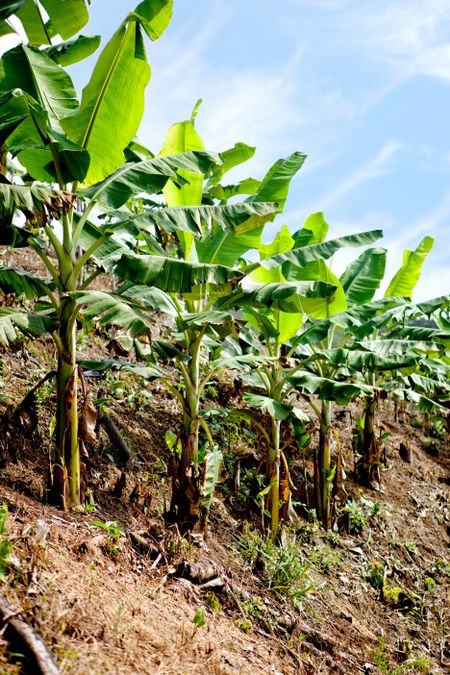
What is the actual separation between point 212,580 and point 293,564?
4.29 feet

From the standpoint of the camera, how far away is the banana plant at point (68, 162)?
4043 mm

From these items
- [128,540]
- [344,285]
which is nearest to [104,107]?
[128,540]

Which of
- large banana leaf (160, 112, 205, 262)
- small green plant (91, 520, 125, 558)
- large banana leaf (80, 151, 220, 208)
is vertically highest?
large banana leaf (160, 112, 205, 262)

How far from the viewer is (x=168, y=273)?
4.30 meters

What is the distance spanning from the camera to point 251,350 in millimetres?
7215

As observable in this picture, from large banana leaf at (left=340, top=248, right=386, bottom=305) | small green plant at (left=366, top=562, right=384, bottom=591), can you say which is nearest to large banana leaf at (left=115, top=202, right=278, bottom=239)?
large banana leaf at (left=340, top=248, right=386, bottom=305)

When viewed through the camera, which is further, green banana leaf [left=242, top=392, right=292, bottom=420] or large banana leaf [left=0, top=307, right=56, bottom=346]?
green banana leaf [left=242, top=392, right=292, bottom=420]

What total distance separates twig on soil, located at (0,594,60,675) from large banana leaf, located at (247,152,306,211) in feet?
15.7

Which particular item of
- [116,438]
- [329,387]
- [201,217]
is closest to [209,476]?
[116,438]

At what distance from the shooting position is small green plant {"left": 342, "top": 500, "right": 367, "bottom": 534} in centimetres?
742

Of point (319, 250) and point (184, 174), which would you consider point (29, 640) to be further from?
point (184, 174)

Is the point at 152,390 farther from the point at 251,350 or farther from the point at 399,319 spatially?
the point at 399,319

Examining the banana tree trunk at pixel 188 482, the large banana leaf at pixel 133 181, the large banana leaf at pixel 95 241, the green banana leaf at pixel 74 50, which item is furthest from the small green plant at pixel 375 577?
the green banana leaf at pixel 74 50

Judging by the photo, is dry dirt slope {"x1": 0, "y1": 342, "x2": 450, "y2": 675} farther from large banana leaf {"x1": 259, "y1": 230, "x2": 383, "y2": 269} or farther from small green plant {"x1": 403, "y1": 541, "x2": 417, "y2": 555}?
large banana leaf {"x1": 259, "y1": 230, "x2": 383, "y2": 269}
